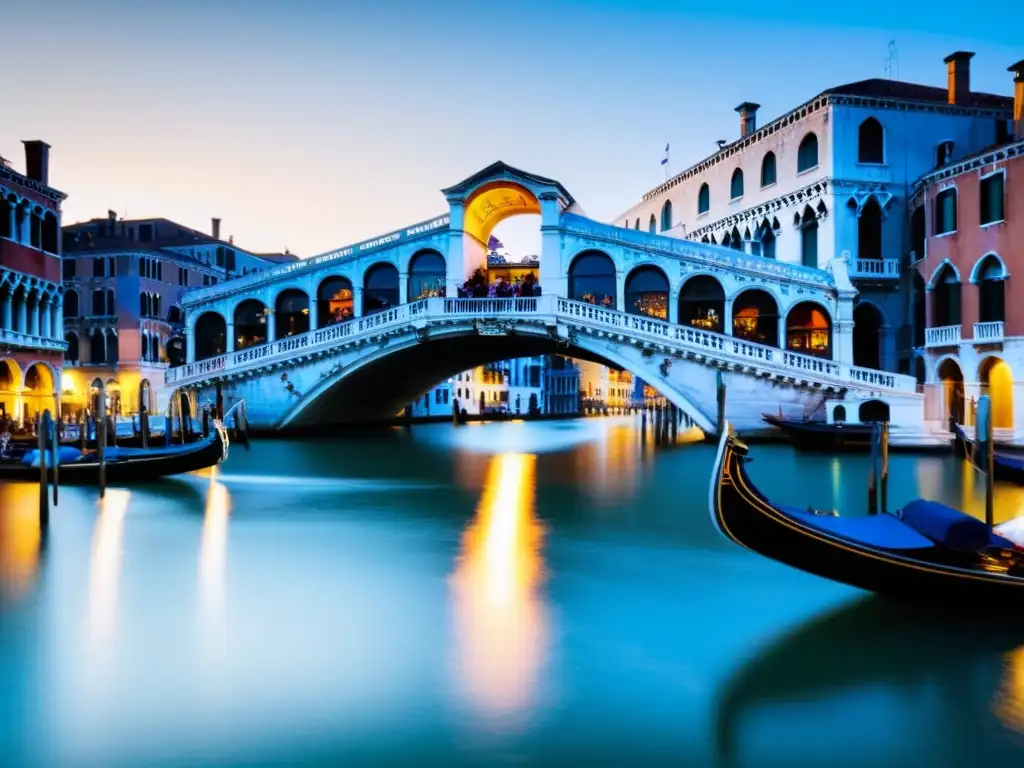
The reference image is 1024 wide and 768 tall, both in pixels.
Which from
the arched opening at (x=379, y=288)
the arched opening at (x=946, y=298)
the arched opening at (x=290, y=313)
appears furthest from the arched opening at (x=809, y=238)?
the arched opening at (x=290, y=313)

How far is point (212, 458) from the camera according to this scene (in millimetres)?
9484

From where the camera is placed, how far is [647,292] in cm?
1534

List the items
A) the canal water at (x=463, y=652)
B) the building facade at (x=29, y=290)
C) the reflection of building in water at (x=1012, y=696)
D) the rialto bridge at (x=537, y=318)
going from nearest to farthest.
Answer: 1. the canal water at (x=463, y=652)
2. the reflection of building in water at (x=1012, y=696)
3. the rialto bridge at (x=537, y=318)
4. the building facade at (x=29, y=290)

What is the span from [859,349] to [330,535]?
440 inches

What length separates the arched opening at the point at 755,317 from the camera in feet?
48.9

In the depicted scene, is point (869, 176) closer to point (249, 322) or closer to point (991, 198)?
point (991, 198)

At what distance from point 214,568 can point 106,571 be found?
23.9 inches

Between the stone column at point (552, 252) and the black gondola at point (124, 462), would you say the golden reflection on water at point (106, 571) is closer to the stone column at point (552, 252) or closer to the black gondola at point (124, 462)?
the black gondola at point (124, 462)

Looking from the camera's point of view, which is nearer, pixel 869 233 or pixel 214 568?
pixel 214 568

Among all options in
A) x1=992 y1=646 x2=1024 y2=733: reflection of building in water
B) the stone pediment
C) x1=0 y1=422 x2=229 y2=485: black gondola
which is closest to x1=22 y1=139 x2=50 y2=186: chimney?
the stone pediment

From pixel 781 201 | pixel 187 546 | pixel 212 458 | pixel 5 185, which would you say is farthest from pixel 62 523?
pixel 781 201

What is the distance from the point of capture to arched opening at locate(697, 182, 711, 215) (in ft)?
61.9

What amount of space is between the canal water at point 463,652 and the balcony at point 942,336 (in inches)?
238

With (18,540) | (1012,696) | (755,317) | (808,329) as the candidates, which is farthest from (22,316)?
(1012,696)
